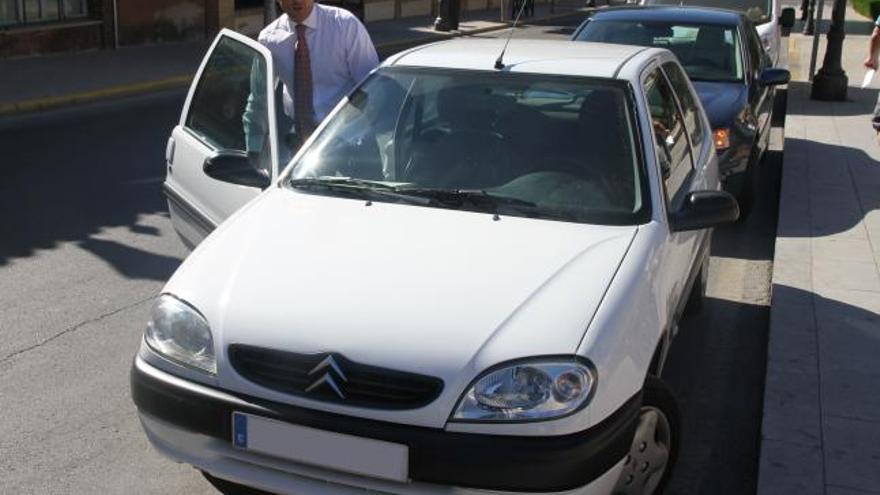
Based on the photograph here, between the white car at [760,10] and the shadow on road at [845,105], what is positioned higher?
the white car at [760,10]

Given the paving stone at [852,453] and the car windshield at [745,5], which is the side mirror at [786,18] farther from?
the paving stone at [852,453]

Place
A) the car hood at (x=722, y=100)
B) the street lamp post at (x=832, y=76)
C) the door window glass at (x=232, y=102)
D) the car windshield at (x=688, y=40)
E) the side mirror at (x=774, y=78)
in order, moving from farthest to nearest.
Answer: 1. the street lamp post at (x=832, y=76)
2. the car windshield at (x=688, y=40)
3. the side mirror at (x=774, y=78)
4. the car hood at (x=722, y=100)
5. the door window glass at (x=232, y=102)

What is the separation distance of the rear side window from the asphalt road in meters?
1.16

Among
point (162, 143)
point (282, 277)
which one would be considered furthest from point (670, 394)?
point (162, 143)

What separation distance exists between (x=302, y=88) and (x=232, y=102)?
1.26 ft

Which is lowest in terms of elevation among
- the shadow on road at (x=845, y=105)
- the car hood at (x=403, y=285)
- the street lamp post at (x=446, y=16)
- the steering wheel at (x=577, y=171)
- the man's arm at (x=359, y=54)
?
the street lamp post at (x=446, y=16)

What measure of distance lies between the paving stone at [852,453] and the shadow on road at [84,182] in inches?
164

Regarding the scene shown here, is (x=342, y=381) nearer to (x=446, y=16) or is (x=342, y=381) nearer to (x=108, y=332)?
(x=108, y=332)

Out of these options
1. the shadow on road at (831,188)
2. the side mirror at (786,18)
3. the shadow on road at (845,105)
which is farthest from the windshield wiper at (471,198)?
the side mirror at (786,18)

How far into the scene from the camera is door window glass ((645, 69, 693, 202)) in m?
4.68

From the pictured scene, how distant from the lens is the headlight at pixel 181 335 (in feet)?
11.4

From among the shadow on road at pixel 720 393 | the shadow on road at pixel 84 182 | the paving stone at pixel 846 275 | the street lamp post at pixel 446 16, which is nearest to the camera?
the shadow on road at pixel 720 393

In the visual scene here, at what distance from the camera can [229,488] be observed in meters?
3.82

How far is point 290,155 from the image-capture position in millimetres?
5086
